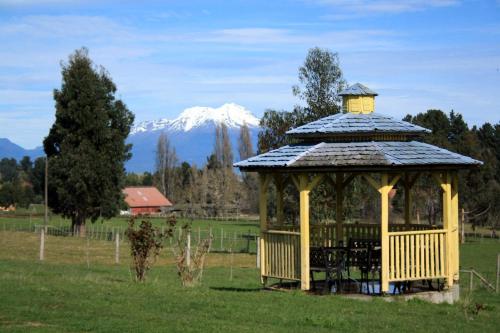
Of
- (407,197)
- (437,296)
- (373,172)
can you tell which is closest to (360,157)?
(373,172)

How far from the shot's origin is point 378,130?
1769 cm

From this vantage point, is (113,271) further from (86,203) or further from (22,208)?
(22,208)

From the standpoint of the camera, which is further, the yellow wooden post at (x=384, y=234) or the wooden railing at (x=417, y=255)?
the wooden railing at (x=417, y=255)

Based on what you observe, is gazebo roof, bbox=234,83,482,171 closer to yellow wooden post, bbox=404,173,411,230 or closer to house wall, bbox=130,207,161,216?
yellow wooden post, bbox=404,173,411,230

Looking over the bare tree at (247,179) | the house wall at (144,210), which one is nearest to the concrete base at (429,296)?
the house wall at (144,210)

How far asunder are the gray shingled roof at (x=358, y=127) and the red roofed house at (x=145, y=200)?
85077 mm

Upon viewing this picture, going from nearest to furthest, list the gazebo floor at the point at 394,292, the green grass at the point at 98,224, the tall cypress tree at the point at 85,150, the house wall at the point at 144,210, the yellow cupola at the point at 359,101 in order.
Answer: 1. the gazebo floor at the point at 394,292
2. the yellow cupola at the point at 359,101
3. the tall cypress tree at the point at 85,150
4. the green grass at the point at 98,224
5. the house wall at the point at 144,210

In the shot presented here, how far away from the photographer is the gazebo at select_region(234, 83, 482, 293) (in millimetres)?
16859

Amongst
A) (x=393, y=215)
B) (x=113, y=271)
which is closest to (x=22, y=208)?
(x=393, y=215)

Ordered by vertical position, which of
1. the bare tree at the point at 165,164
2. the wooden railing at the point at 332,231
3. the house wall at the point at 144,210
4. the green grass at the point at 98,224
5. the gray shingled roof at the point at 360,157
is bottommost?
Answer: the green grass at the point at 98,224

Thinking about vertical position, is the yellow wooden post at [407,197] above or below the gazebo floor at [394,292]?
above

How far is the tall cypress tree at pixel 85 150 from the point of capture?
53.1m

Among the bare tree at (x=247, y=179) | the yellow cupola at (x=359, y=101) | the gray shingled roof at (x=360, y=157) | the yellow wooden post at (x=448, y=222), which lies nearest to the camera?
the gray shingled roof at (x=360, y=157)

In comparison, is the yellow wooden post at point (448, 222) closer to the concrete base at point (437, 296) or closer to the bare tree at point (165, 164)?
the concrete base at point (437, 296)
